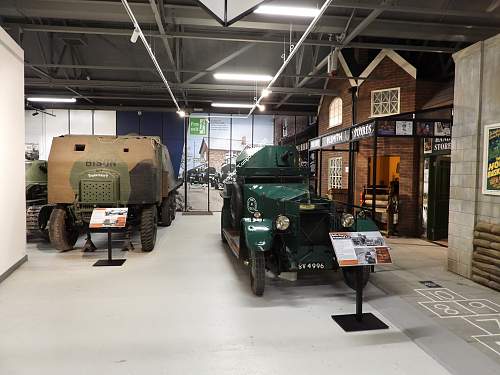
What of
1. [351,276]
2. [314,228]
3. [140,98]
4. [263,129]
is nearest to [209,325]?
[314,228]

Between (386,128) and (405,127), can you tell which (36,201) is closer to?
(386,128)

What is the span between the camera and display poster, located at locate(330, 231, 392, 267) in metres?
3.69

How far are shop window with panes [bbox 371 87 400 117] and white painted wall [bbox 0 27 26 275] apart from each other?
802 cm

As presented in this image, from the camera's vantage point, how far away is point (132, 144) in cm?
727

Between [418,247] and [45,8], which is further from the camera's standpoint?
[418,247]

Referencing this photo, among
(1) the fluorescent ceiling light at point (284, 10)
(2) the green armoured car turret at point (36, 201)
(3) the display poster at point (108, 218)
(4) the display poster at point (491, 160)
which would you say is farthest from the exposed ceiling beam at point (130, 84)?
(4) the display poster at point (491, 160)

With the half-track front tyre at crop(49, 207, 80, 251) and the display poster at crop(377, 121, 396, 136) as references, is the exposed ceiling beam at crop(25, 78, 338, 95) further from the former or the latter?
the half-track front tyre at crop(49, 207, 80, 251)

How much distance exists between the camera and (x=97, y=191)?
6852 mm

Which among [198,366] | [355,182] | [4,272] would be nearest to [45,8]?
[4,272]

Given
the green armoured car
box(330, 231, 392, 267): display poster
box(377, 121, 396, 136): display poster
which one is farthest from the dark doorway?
box(330, 231, 392, 267): display poster

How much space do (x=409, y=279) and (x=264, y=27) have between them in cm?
502

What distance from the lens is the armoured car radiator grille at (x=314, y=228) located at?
4.80 meters

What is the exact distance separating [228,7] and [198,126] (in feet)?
36.9

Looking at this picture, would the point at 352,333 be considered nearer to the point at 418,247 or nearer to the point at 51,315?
the point at 51,315
